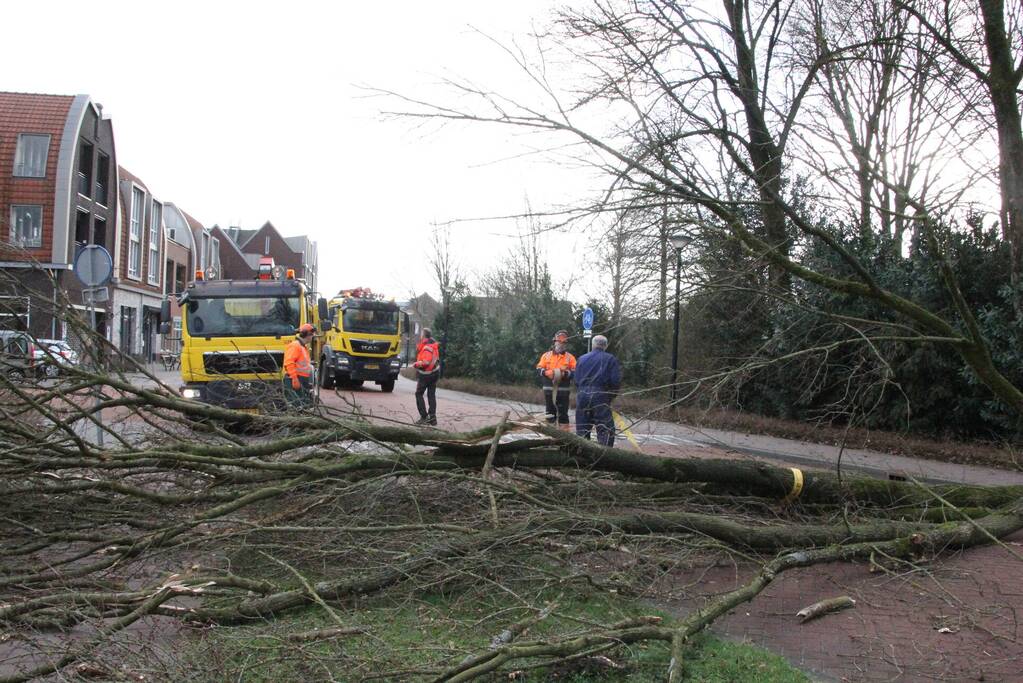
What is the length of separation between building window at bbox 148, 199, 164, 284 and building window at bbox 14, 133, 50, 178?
12.4m

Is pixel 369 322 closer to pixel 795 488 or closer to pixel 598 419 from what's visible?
pixel 598 419

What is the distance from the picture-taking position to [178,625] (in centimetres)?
436

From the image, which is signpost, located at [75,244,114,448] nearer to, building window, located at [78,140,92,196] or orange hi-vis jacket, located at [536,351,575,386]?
orange hi-vis jacket, located at [536,351,575,386]

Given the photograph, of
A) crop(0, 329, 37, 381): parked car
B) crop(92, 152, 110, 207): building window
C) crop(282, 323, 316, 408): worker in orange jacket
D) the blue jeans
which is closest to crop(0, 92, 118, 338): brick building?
crop(92, 152, 110, 207): building window

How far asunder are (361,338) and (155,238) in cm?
2817

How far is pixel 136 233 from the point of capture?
45.5 m

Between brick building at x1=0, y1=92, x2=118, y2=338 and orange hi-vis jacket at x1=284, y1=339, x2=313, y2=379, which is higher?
brick building at x1=0, y1=92, x2=118, y2=338

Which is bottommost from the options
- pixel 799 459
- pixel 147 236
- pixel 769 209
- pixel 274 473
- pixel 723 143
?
pixel 799 459

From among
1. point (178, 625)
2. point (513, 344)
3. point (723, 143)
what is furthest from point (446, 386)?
point (178, 625)

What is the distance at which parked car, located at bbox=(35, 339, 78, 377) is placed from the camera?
240 inches

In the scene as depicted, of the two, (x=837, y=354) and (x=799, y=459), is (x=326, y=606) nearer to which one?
(x=799, y=459)

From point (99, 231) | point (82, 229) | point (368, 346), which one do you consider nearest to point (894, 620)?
point (368, 346)

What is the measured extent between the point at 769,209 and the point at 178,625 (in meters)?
5.84

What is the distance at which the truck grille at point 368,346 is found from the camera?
26.0 metres
